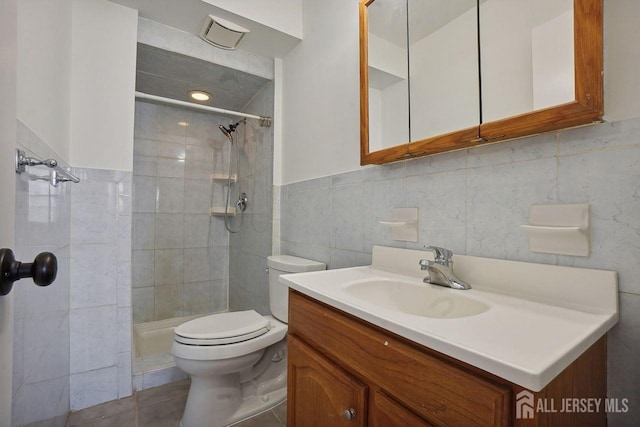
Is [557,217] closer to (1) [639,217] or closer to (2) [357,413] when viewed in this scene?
(1) [639,217]

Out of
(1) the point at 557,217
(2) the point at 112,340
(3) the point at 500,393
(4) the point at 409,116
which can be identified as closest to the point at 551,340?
(3) the point at 500,393

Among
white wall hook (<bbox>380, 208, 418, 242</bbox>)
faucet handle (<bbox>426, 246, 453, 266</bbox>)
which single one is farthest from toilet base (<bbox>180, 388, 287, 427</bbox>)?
faucet handle (<bbox>426, 246, 453, 266</bbox>)

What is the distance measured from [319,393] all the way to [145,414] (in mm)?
1255

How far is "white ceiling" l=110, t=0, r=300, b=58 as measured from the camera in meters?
1.65

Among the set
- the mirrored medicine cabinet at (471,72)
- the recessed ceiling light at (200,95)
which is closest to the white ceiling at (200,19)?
the recessed ceiling light at (200,95)

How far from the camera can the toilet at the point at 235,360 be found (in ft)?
4.48

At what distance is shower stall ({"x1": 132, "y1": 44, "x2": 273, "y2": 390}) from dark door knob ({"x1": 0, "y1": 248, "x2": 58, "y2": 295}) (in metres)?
1.72

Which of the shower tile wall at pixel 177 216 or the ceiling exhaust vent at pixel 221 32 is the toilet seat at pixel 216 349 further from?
the ceiling exhaust vent at pixel 221 32

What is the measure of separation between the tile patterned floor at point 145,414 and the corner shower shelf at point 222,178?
1.76 metres

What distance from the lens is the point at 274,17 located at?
1832 millimetres

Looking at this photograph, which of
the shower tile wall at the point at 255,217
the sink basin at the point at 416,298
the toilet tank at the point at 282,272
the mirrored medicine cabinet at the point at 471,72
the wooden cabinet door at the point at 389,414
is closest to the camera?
the wooden cabinet door at the point at 389,414

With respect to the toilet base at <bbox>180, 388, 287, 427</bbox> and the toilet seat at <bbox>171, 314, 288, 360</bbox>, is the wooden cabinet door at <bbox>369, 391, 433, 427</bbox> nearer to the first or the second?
the toilet seat at <bbox>171, 314, 288, 360</bbox>

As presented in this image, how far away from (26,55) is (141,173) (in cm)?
183

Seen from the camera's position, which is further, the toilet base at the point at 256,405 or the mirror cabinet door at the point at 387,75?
the toilet base at the point at 256,405
